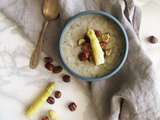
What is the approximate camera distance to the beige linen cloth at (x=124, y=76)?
1.01m

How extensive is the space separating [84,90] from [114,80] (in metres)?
0.07

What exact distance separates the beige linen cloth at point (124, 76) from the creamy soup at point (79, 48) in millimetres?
20

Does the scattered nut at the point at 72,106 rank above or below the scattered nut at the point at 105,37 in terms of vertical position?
below

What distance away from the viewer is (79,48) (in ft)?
3.37

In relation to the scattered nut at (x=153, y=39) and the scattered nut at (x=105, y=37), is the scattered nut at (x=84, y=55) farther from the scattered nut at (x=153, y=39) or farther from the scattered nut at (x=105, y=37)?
the scattered nut at (x=153, y=39)

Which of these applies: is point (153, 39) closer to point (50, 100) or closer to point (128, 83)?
point (128, 83)

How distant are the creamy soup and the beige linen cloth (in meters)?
0.02

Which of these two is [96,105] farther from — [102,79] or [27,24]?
[27,24]

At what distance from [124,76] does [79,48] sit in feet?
0.36

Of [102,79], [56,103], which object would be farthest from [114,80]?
[56,103]

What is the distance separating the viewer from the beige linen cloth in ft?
3.32

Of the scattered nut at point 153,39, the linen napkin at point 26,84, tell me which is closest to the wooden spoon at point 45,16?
the linen napkin at point 26,84

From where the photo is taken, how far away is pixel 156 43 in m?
1.07

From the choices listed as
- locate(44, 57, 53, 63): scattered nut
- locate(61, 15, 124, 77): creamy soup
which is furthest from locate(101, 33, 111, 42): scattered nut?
locate(44, 57, 53, 63): scattered nut
